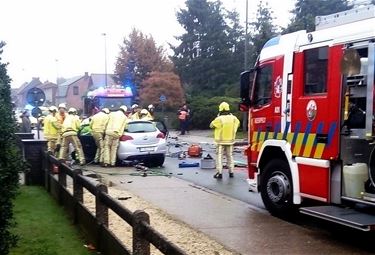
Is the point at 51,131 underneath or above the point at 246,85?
underneath

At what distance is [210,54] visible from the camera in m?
55.8

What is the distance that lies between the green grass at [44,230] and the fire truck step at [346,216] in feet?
9.78

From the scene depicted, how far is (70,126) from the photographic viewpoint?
1641 centimetres

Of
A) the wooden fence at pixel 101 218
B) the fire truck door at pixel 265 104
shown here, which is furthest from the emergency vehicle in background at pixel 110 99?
the fire truck door at pixel 265 104

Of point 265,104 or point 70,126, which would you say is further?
point 70,126

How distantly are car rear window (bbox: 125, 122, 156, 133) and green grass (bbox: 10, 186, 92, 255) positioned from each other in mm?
6815

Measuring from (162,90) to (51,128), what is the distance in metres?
31.9

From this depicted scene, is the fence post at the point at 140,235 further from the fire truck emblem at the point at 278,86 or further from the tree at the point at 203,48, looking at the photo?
the tree at the point at 203,48

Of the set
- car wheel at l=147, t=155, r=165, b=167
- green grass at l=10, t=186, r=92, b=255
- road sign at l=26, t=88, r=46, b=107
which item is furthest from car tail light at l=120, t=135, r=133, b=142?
green grass at l=10, t=186, r=92, b=255

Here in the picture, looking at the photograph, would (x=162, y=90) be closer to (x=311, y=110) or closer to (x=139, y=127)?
(x=139, y=127)

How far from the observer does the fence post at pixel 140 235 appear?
4.52 metres

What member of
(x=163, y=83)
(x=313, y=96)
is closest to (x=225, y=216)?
(x=313, y=96)

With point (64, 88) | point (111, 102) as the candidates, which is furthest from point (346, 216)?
point (64, 88)

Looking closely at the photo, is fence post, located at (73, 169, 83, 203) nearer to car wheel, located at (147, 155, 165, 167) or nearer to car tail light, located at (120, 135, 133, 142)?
car tail light, located at (120, 135, 133, 142)
